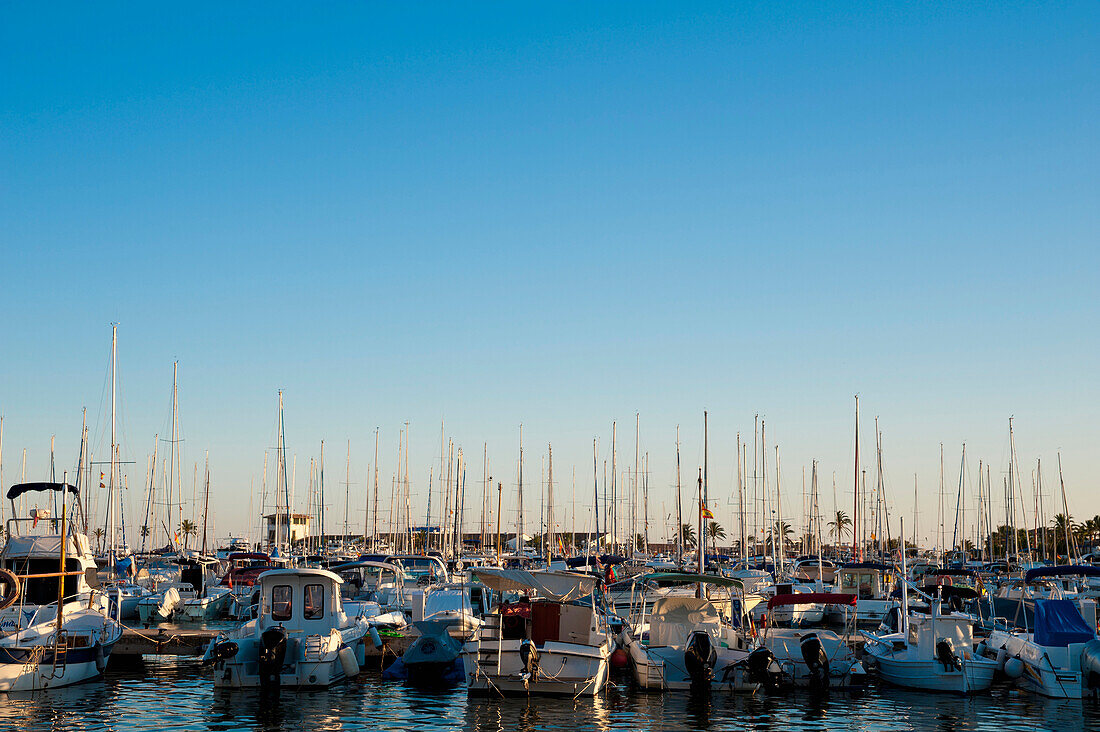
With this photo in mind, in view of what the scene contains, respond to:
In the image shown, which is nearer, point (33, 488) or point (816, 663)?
point (816, 663)

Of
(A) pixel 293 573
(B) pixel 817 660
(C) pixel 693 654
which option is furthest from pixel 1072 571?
(A) pixel 293 573

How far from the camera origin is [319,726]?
26.0 metres

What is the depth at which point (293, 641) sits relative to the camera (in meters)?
31.2

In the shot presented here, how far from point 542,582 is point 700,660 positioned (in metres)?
6.82

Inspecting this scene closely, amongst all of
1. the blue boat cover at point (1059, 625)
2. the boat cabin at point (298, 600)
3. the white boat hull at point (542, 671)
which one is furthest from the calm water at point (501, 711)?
the boat cabin at point (298, 600)

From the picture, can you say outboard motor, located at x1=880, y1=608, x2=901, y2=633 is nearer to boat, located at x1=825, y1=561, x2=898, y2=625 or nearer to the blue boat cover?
the blue boat cover

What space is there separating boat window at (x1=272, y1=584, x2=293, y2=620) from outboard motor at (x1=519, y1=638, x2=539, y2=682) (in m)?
8.55

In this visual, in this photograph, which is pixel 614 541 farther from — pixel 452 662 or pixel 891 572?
pixel 452 662

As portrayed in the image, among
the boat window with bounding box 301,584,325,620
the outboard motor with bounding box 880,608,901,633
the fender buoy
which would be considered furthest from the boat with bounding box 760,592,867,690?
the boat window with bounding box 301,584,325,620

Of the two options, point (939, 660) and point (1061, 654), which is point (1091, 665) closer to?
point (1061, 654)

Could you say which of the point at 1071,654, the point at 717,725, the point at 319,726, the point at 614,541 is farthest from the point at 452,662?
the point at 614,541

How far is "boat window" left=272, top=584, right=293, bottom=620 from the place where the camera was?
3294 centimetres

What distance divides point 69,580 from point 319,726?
15645mm

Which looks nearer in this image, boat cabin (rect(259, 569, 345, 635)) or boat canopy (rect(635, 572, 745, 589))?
boat cabin (rect(259, 569, 345, 635))
